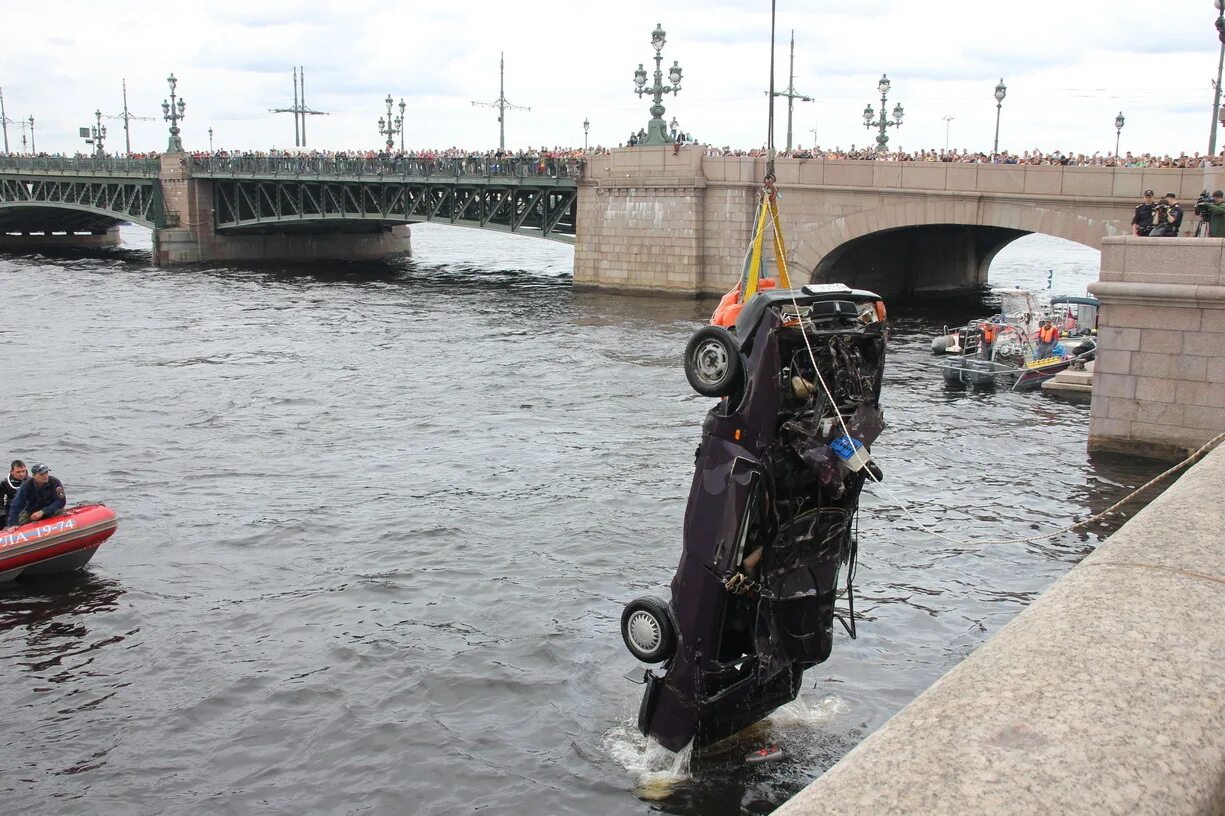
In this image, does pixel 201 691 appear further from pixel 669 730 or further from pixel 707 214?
pixel 707 214

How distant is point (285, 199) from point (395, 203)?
11361 millimetres

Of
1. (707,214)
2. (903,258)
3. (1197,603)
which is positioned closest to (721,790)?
(1197,603)

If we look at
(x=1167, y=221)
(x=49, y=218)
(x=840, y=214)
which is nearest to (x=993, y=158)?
(x=840, y=214)

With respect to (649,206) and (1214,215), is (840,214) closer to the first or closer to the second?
(649,206)

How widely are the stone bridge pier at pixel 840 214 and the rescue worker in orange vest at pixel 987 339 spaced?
745cm

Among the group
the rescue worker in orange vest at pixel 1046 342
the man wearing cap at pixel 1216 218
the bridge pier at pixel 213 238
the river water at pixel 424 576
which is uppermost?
the man wearing cap at pixel 1216 218

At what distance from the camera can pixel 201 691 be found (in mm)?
11852

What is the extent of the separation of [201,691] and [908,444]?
14840 mm

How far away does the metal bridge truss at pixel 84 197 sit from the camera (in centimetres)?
6994

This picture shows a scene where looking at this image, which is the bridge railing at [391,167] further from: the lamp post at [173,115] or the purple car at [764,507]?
the purple car at [764,507]

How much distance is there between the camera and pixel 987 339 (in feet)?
97.2

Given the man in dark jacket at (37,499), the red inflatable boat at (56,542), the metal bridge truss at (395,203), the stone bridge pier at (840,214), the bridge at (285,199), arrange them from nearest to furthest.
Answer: the red inflatable boat at (56,542)
the man in dark jacket at (37,499)
the stone bridge pier at (840,214)
the metal bridge truss at (395,203)
the bridge at (285,199)

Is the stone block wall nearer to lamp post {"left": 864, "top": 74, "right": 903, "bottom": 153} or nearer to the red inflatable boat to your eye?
the red inflatable boat

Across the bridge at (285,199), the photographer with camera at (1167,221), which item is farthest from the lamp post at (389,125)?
the photographer with camera at (1167,221)
